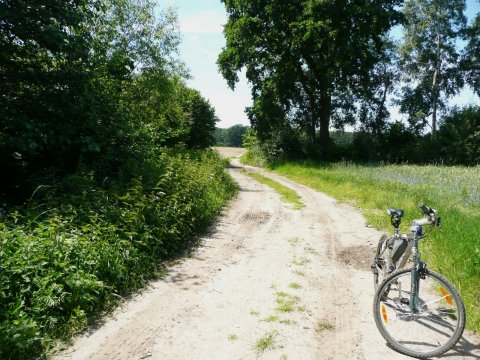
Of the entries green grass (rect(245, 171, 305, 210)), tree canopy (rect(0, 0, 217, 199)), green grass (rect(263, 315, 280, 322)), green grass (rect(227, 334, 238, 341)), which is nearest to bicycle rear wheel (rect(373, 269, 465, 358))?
green grass (rect(263, 315, 280, 322))

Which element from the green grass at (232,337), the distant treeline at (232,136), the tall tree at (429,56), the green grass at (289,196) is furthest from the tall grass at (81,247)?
the distant treeline at (232,136)

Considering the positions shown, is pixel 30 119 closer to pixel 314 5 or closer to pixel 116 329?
pixel 116 329

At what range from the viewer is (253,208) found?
12.7 m

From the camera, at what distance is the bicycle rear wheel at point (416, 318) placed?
3955mm

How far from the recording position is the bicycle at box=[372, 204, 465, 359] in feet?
13.0

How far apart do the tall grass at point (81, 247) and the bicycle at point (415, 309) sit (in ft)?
13.1

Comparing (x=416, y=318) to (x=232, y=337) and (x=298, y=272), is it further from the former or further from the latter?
(x=298, y=272)

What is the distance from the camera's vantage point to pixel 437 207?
999 cm

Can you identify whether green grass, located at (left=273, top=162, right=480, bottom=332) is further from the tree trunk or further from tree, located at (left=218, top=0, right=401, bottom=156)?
tree, located at (left=218, top=0, right=401, bottom=156)

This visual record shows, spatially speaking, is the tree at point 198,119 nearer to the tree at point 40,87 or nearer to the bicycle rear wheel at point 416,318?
the tree at point 40,87

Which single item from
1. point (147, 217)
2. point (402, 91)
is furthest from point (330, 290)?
point (402, 91)

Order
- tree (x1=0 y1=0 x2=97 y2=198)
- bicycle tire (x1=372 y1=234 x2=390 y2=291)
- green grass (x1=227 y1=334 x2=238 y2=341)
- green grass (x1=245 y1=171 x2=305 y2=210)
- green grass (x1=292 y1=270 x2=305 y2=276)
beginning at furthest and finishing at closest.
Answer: green grass (x1=245 y1=171 x2=305 y2=210) < tree (x1=0 y1=0 x2=97 y2=198) < green grass (x1=292 y1=270 x2=305 y2=276) < bicycle tire (x1=372 y1=234 x2=390 y2=291) < green grass (x1=227 y1=334 x2=238 y2=341)

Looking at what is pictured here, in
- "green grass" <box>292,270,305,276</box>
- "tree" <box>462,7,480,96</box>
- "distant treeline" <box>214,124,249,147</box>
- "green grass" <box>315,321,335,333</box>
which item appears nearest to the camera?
"green grass" <box>315,321,335,333</box>

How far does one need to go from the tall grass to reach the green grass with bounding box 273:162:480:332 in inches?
208
